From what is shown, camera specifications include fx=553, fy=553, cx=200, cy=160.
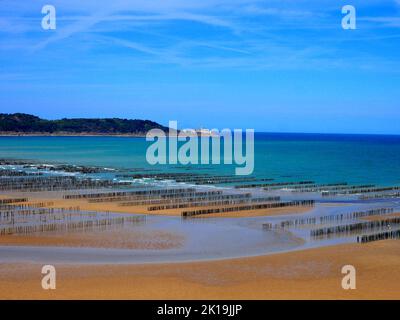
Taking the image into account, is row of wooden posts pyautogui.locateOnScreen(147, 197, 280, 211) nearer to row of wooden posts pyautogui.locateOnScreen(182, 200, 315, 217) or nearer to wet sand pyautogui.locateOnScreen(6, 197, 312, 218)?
wet sand pyautogui.locateOnScreen(6, 197, 312, 218)

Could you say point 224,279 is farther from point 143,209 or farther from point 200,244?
point 143,209

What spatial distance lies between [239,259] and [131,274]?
212 inches

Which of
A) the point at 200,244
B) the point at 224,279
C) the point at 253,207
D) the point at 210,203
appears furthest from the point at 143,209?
the point at 224,279

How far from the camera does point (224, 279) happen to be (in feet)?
67.6

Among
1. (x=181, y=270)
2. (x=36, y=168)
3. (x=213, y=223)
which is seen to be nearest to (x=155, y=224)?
(x=213, y=223)

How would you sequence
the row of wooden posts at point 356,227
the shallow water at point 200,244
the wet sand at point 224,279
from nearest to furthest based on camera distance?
the wet sand at point 224,279 < the shallow water at point 200,244 < the row of wooden posts at point 356,227

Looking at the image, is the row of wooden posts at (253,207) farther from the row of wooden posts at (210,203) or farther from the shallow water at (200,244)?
the row of wooden posts at (210,203)

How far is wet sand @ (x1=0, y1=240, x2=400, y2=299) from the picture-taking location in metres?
18.6

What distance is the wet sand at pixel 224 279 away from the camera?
1861 centimetres

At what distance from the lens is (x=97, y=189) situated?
5194 centimetres

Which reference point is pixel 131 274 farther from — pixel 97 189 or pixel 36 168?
pixel 36 168

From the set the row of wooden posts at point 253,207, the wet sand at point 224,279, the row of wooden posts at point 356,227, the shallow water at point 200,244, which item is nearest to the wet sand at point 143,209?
the row of wooden posts at point 253,207

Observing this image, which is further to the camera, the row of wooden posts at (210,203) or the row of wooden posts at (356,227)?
the row of wooden posts at (210,203)

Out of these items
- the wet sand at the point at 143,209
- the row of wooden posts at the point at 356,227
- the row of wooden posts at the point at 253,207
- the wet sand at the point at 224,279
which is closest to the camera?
the wet sand at the point at 224,279
